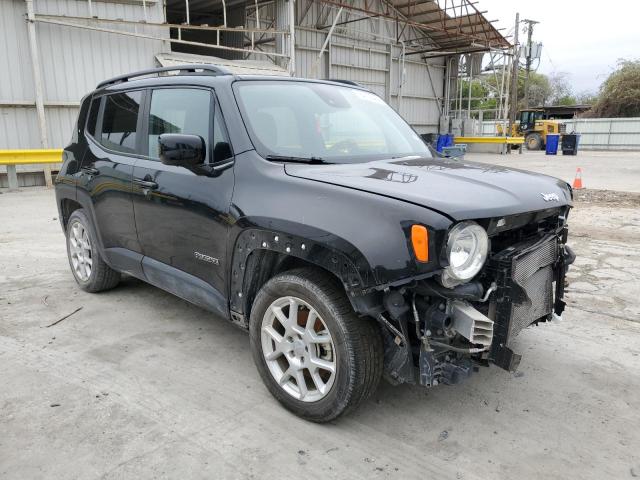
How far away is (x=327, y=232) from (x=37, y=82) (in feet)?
41.7

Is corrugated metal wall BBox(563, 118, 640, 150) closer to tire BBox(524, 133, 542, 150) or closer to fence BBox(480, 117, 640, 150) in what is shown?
fence BBox(480, 117, 640, 150)

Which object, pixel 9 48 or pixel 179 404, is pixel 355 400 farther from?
pixel 9 48

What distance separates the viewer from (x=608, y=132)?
35500 millimetres

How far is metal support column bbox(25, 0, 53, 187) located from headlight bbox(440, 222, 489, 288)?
43.1ft

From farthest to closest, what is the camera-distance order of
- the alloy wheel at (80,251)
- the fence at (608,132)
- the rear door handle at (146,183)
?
the fence at (608,132) → the alloy wheel at (80,251) → the rear door handle at (146,183)

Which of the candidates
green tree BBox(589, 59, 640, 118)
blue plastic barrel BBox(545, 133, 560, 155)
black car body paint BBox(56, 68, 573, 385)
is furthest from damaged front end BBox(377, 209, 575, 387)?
green tree BBox(589, 59, 640, 118)

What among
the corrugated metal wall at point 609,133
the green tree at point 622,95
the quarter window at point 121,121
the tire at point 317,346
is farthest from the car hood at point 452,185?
the green tree at point 622,95

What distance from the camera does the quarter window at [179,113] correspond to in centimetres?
342

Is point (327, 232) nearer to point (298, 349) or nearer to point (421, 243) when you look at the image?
point (421, 243)

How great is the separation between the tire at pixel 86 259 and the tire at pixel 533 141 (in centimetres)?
3405

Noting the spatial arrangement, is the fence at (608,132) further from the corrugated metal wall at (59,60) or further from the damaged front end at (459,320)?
the damaged front end at (459,320)

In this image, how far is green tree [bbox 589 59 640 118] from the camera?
43.0m

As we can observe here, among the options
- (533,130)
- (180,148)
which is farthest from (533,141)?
(180,148)

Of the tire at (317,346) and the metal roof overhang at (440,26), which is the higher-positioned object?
the metal roof overhang at (440,26)
